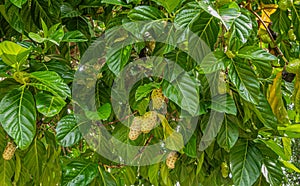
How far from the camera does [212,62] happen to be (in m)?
0.63

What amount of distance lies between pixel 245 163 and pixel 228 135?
0.07m

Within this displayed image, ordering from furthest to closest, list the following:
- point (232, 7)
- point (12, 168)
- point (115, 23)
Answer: point (12, 168) < point (115, 23) < point (232, 7)

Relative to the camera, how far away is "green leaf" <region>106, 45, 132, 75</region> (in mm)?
670

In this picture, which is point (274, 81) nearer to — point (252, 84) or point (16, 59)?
point (252, 84)

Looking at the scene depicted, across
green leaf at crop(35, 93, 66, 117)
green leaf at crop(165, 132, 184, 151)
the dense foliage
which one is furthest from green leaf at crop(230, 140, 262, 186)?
green leaf at crop(35, 93, 66, 117)

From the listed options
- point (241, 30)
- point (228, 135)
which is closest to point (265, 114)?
point (228, 135)

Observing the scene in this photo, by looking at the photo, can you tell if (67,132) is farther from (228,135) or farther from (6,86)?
(228,135)

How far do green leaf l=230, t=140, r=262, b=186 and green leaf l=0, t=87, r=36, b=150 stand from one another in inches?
14.6

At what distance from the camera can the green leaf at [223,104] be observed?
2.23ft

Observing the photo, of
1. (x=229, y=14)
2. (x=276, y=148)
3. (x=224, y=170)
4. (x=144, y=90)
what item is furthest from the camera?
Answer: (x=224, y=170)

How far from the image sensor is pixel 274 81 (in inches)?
31.2

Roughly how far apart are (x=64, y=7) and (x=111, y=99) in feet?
0.66

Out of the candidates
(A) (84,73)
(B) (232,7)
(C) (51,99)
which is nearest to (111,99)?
(A) (84,73)

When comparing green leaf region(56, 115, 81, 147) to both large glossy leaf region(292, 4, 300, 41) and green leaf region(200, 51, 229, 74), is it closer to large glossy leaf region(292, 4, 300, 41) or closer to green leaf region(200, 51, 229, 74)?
green leaf region(200, 51, 229, 74)
